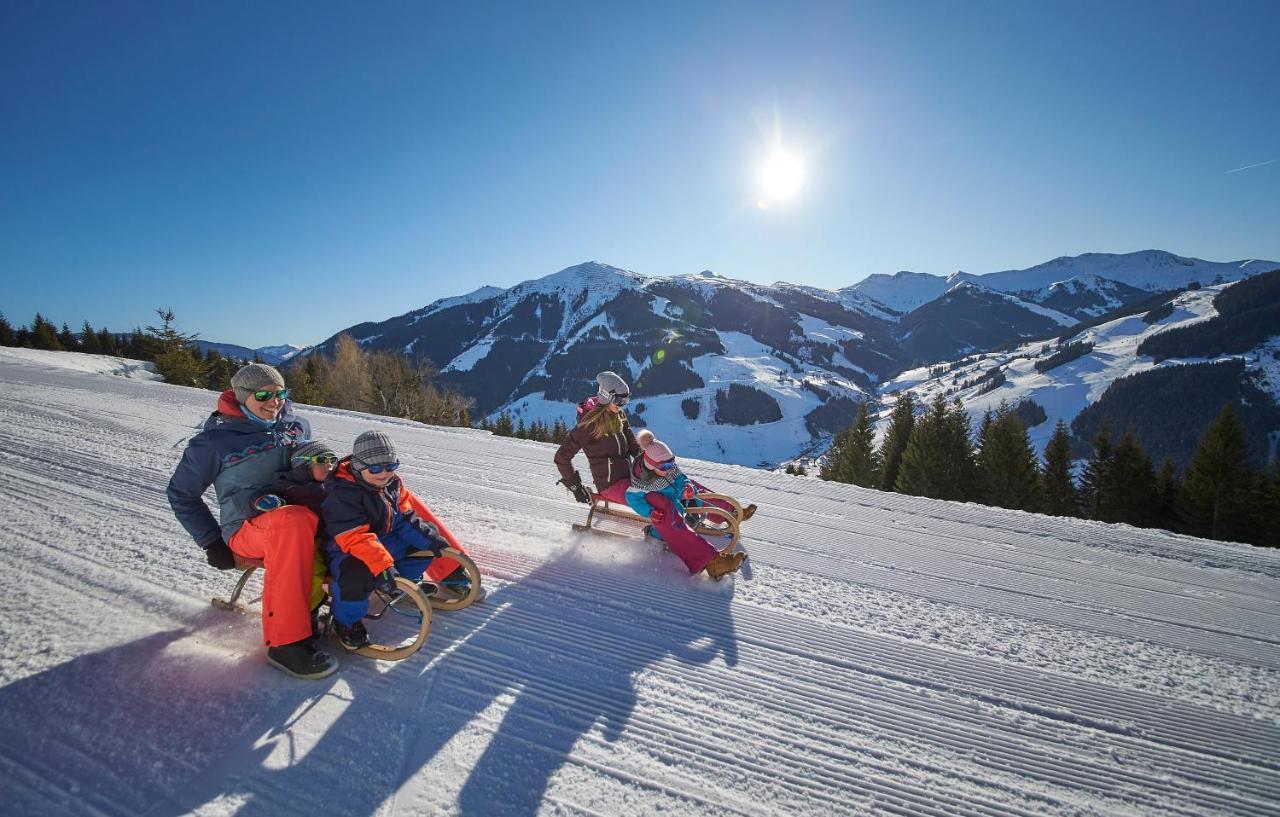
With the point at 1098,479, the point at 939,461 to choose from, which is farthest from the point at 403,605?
the point at 1098,479

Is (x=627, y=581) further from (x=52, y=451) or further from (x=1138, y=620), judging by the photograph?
(x=52, y=451)

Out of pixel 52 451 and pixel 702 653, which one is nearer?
pixel 702 653

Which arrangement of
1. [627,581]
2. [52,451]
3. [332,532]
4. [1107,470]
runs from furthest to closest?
Answer: 1. [1107,470]
2. [52,451]
3. [627,581]
4. [332,532]

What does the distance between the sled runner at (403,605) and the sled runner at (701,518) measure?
2.01 metres

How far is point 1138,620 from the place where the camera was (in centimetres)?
486

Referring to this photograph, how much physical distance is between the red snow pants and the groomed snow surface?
0.27 metres

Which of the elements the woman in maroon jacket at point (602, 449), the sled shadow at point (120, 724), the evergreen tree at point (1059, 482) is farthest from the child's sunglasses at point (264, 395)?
the evergreen tree at point (1059, 482)

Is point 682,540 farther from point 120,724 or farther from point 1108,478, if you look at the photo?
point 1108,478

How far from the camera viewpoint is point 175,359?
102 feet

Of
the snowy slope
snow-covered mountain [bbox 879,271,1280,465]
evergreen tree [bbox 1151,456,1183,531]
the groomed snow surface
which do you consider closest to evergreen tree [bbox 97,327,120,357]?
the groomed snow surface

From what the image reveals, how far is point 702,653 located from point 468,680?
1638 mm

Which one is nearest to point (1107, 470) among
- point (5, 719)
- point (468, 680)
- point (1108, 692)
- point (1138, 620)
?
point (1138, 620)

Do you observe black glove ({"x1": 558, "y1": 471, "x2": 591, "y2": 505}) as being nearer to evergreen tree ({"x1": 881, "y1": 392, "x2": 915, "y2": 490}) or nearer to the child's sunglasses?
the child's sunglasses

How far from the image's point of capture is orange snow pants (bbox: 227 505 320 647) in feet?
10.1
